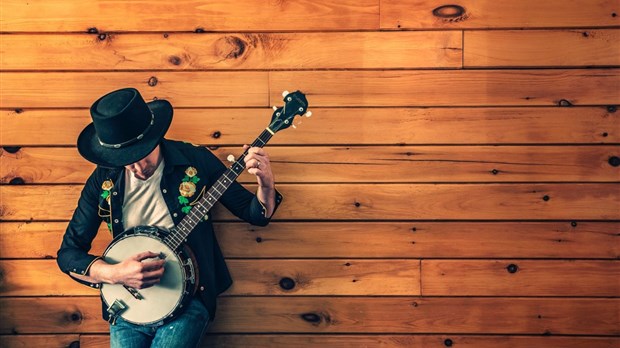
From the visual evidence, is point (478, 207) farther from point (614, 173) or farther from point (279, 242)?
point (279, 242)

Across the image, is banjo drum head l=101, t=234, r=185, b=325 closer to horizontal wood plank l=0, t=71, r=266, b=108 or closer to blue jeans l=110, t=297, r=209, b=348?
blue jeans l=110, t=297, r=209, b=348

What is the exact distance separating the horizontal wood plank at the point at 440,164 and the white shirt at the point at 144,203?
0.36m

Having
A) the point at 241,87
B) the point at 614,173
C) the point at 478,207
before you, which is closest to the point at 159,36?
the point at 241,87

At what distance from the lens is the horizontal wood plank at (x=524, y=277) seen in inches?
115

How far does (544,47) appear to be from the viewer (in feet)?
9.46

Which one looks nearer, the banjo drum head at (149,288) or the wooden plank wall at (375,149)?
the banjo drum head at (149,288)

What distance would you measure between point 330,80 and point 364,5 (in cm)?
36

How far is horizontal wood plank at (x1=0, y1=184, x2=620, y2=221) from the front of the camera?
9.55 feet

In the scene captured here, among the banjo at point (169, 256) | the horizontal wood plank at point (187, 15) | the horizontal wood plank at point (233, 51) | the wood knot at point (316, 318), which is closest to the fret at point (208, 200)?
the banjo at point (169, 256)

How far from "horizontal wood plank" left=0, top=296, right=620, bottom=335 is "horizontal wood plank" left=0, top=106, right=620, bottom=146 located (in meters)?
0.71

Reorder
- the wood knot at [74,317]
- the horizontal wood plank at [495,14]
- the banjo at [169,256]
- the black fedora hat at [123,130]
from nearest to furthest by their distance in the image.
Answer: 1. the black fedora hat at [123,130]
2. the banjo at [169,256]
3. the horizontal wood plank at [495,14]
4. the wood knot at [74,317]

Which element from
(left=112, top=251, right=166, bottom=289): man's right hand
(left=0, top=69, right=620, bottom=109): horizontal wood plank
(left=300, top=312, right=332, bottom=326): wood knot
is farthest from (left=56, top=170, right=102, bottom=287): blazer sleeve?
(left=300, top=312, right=332, bottom=326): wood knot

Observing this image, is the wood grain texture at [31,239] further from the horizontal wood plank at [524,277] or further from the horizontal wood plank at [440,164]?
the horizontal wood plank at [524,277]

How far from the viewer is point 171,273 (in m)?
2.56
